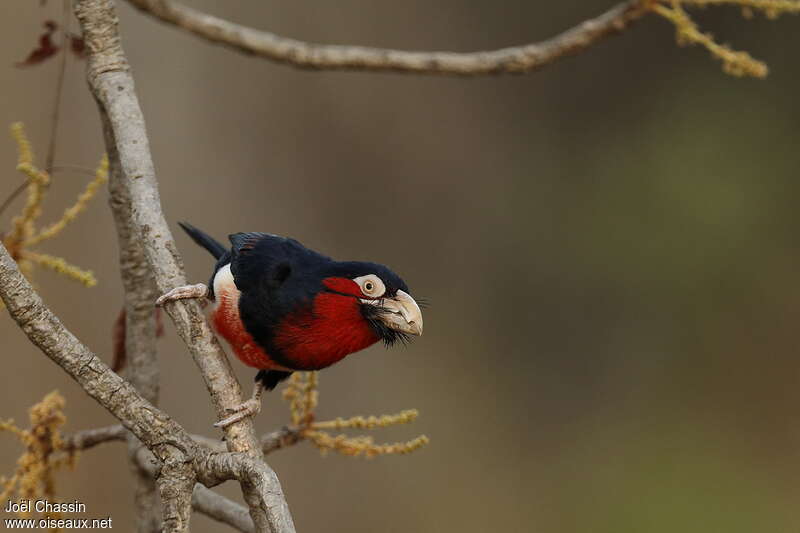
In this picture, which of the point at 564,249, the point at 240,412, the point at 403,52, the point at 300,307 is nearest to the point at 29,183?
the point at 300,307

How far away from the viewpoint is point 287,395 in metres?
1.82

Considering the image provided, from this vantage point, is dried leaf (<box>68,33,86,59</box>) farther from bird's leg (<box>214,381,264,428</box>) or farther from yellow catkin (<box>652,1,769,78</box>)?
yellow catkin (<box>652,1,769,78</box>)

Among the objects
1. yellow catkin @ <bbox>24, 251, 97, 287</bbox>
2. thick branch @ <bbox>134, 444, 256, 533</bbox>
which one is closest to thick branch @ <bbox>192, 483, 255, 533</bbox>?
thick branch @ <bbox>134, 444, 256, 533</bbox>

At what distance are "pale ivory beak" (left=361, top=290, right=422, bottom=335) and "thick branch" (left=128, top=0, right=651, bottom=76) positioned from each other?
918 mm

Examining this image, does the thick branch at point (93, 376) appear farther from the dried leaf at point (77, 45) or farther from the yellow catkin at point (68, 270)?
the dried leaf at point (77, 45)

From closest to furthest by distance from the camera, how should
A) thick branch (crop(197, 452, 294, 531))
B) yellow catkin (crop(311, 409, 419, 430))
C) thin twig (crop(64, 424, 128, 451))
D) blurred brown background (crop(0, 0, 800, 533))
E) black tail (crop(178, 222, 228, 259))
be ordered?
thick branch (crop(197, 452, 294, 531)), yellow catkin (crop(311, 409, 419, 430)), thin twig (crop(64, 424, 128, 451)), black tail (crop(178, 222, 228, 259)), blurred brown background (crop(0, 0, 800, 533))

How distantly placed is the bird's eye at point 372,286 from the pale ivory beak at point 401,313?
0.04ft

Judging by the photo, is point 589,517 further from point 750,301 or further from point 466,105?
→ point 466,105

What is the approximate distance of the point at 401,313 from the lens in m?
1.59

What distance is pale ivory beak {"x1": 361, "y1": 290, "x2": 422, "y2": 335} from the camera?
5.20 ft

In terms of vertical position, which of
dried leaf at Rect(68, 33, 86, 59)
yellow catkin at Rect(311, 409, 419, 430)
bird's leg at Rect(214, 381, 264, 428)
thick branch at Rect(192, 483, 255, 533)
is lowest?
thick branch at Rect(192, 483, 255, 533)

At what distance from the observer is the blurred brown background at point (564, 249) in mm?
4953

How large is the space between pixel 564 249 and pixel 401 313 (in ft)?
14.1

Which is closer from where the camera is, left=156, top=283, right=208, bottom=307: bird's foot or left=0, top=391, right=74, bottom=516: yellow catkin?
left=156, top=283, right=208, bottom=307: bird's foot
